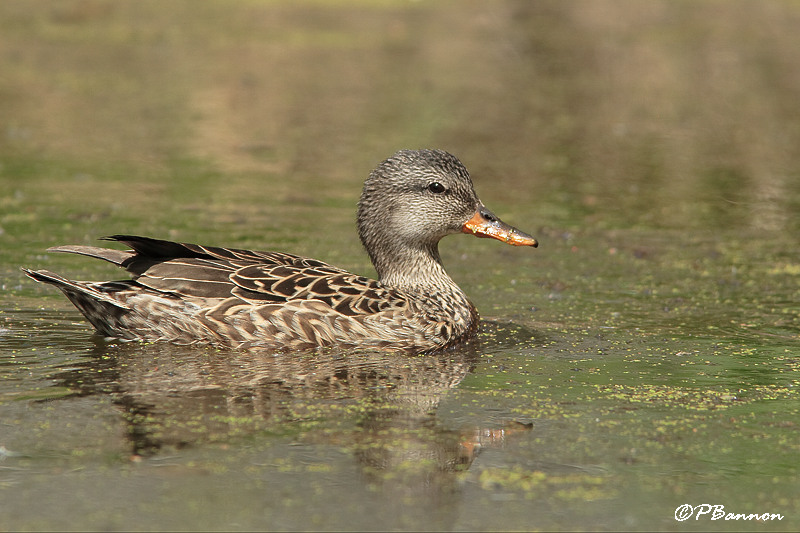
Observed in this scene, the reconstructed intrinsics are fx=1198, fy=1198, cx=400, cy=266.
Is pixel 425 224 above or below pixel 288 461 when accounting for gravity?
above

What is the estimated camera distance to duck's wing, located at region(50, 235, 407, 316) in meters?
7.84

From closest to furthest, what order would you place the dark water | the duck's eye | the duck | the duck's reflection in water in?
the dark water → the duck's reflection in water → the duck → the duck's eye

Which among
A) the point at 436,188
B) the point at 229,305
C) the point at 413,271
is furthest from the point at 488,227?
the point at 229,305

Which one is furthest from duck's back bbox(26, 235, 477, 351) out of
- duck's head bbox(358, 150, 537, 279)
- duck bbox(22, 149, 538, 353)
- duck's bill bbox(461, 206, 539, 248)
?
duck's bill bbox(461, 206, 539, 248)

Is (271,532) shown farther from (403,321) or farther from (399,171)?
(399,171)

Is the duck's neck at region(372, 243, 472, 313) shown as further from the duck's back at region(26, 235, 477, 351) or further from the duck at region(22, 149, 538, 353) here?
the duck's back at region(26, 235, 477, 351)

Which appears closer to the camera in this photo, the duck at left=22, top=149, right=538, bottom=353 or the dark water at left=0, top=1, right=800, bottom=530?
the dark water at left=0, top=1, right=800, bottom=530

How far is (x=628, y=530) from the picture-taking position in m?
5.04

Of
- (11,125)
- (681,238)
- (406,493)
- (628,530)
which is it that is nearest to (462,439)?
(406,493)

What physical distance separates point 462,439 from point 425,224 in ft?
9.35

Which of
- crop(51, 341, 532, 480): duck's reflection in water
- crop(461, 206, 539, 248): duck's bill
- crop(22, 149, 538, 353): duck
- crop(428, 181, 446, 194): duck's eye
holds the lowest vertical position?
crop(51, 341, 532, 480): duck's reflection in water

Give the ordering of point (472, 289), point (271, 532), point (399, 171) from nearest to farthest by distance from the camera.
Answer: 1. point (271, 532)
2. point (399, 171)
3. point (472, 289)

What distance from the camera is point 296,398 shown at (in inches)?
265

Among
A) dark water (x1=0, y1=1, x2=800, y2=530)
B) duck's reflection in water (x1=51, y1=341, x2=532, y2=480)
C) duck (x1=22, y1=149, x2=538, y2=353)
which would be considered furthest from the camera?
duck (x1=22, y1=149, x2=538, y2=353)
